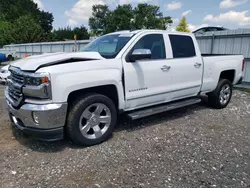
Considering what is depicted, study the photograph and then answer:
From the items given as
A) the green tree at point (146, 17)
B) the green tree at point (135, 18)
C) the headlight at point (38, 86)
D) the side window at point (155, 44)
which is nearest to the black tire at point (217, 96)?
the side window at point (155, 44)

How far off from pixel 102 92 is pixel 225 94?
387 cm

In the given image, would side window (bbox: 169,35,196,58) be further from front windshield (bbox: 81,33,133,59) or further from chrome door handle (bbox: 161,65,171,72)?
front windshield (bbox: 81,33,133,59)

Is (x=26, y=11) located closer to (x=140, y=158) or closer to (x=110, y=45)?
(x=110, y=45)

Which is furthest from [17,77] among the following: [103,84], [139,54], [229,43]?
[229,43]

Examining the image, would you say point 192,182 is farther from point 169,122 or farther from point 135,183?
point 169,122

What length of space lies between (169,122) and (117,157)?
1.93m

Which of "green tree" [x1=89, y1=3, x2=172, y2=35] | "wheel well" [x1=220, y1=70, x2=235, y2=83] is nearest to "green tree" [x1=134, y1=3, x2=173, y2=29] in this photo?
"green tree" [x1=89, y1=3, x2=172, y2=35]

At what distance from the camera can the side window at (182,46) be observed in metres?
4.84

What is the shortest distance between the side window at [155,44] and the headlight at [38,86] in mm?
1945

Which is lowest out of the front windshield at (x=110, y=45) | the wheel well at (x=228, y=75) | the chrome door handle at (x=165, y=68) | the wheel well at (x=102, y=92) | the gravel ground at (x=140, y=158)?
the gravel ground at (x=140, y=158)

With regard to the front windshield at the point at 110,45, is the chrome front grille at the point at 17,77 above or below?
below

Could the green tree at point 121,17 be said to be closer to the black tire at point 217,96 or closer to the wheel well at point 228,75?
the wheel well at point 228,75

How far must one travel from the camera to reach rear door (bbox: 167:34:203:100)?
476 centimetres

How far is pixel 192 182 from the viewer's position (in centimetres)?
290
